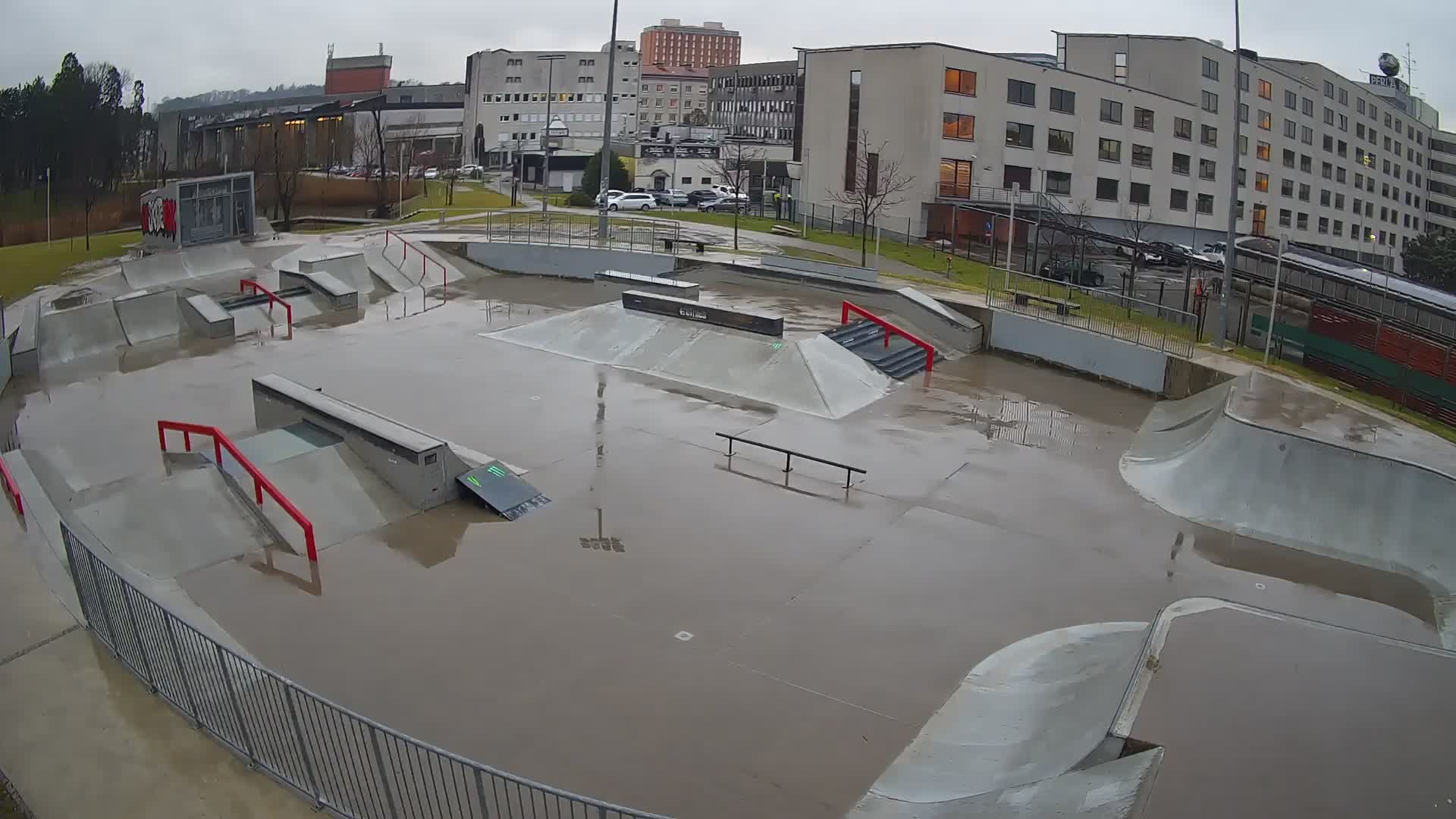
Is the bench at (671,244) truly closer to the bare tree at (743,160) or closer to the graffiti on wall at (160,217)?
the graffiti on wall at (160,217)

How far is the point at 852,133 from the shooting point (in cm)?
5009

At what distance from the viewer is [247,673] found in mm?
7992

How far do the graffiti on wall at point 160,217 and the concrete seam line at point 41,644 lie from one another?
2820 cm

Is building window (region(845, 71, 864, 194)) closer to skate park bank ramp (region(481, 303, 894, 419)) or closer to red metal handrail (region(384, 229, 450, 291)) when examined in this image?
red metal handrail (region(384, 229, 450, 291))

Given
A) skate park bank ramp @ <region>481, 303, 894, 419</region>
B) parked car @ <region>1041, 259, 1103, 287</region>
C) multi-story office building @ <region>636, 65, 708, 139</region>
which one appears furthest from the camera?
multi-story office building @ <region>636, 65, 708, 139</region>

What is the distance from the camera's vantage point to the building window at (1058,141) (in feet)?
163

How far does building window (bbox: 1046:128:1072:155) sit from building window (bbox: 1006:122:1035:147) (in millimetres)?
1277

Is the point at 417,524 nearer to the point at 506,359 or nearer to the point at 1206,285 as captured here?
the point at 506,359

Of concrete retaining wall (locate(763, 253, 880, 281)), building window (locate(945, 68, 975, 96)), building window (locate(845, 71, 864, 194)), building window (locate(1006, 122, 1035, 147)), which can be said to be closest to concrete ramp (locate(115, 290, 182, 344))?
concrete retaining wall (locate(763, 253, 880, 281))

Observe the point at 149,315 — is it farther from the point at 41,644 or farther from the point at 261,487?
the point at 41,644

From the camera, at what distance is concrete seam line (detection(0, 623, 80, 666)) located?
932 centimetres

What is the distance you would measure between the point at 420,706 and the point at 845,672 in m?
4.52

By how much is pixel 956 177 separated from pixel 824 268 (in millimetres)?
17051

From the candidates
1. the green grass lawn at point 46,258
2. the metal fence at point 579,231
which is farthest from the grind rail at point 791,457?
the green grass lawn at point 46,258
